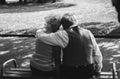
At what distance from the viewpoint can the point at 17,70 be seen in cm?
524

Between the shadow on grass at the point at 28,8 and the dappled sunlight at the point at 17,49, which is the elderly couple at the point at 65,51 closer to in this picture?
the dappled sunlight at the point at 17,49

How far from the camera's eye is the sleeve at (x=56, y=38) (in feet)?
15.4

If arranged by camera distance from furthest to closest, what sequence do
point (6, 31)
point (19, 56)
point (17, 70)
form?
point (6, 31), point (19, 56), point (17, 70)

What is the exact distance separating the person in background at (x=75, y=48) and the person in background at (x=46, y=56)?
8 cm

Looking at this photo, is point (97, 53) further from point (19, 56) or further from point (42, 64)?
point (19, 56)

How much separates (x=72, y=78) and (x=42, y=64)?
0.49 metres

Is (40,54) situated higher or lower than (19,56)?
higher

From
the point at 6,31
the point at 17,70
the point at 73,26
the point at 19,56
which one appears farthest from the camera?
the point at 6,31

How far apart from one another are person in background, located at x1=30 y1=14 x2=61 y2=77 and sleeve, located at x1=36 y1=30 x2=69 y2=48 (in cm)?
7

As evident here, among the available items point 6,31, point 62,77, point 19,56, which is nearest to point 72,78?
point 62,77

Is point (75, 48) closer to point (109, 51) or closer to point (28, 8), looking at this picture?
point (109, 51)

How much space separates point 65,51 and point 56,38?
0.24 meters

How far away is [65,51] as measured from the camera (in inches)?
189

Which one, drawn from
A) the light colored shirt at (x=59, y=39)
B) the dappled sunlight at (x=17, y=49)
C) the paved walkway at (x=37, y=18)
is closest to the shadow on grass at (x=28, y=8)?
the paved walkway at (x=37, y=18)
